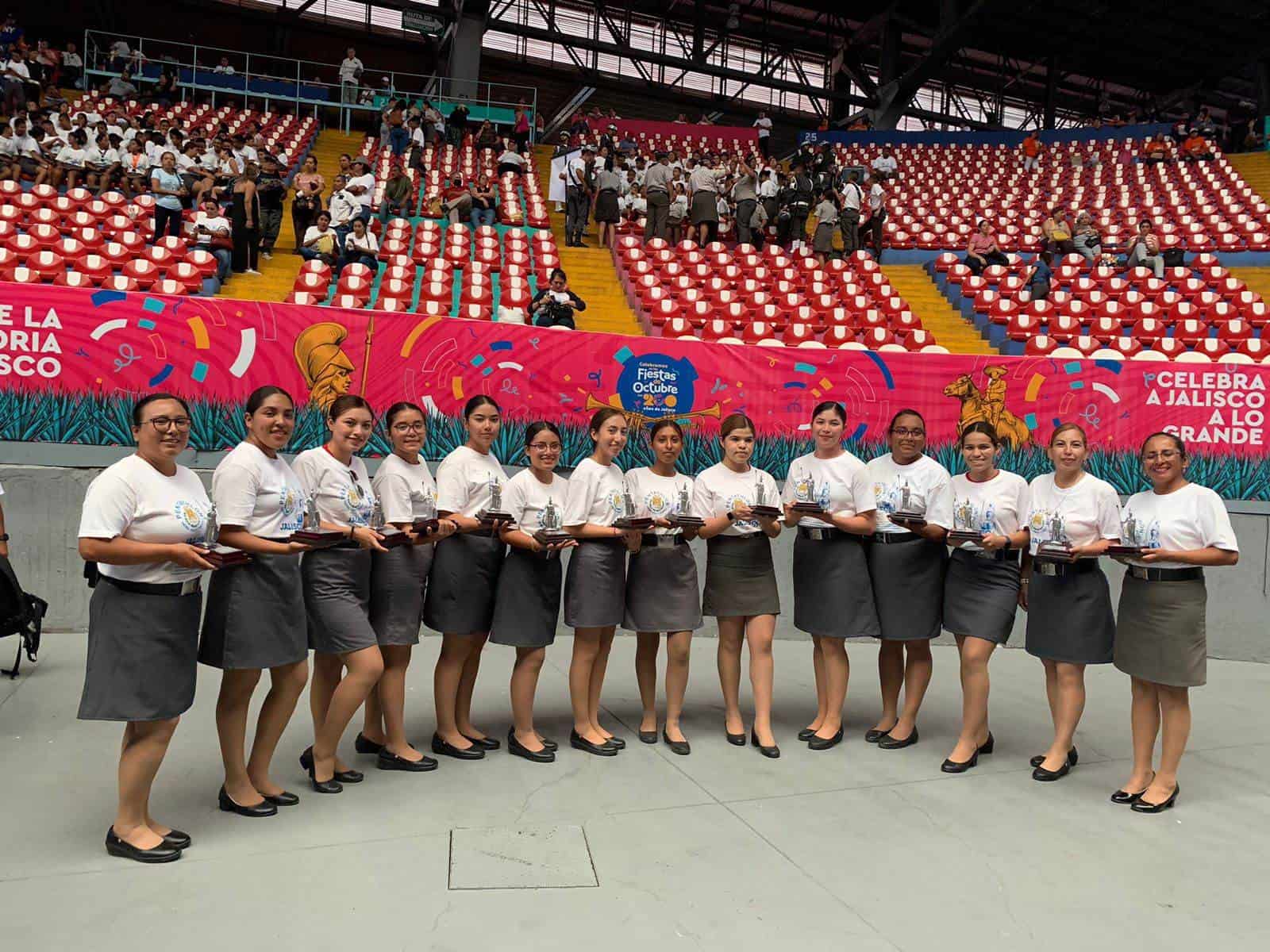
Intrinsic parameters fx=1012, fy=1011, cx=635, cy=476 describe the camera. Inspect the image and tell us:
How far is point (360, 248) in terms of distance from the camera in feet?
39.9

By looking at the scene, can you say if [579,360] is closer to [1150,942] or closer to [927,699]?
[927,699]

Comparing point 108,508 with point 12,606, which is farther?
point 12,606

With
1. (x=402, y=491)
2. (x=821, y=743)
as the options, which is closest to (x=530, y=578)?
(x=402, y=491)

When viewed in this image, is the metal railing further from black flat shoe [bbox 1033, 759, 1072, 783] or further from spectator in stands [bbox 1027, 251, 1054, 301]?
black flat shoe [bbox 1033, 759, 1072, 783]

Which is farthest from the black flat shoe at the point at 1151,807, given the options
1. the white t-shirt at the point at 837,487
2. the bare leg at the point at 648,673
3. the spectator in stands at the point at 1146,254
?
the spectator in stands at the point at 1146,254

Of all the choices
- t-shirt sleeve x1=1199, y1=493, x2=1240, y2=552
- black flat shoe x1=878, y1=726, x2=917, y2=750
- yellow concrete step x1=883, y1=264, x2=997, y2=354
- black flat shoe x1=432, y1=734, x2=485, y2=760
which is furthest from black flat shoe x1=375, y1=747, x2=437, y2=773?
yellow concrete step x1=883, y1=264, x2=997, y2=354

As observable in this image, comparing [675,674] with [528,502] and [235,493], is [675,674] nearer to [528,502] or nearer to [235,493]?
[528,502]

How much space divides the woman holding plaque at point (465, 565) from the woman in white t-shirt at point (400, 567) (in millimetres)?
90

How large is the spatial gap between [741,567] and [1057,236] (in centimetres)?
1391

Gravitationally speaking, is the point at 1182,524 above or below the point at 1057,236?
below

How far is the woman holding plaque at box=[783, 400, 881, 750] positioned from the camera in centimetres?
526

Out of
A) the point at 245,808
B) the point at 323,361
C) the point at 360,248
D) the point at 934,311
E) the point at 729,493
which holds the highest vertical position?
the point at 934,311

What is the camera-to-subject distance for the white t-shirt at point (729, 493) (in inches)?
204

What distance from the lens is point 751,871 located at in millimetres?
3674
